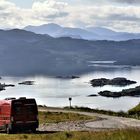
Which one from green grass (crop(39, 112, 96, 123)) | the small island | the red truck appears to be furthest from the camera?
the small island

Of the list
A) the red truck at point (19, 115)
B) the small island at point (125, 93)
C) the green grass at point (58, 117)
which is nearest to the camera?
the red truck at point (19, 115)

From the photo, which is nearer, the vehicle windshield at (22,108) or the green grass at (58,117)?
the vehicle windshield at (22,108)

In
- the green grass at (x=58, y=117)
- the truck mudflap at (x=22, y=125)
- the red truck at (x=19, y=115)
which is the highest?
the red truck at (x=19, y=115)

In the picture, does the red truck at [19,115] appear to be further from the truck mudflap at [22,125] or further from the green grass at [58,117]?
the green grass at [58,117]

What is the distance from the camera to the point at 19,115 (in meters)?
30.2

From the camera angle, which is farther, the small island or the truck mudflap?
the small island

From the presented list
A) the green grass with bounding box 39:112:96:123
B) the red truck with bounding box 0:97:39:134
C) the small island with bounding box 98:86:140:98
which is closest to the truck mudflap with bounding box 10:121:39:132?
the red truck with bounding box 0:97:39:134

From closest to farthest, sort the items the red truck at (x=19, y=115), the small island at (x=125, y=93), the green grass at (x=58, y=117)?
the red truck at (x=19, y=115)
the green grass at (x=58, y=117)
the small island at (x=125, y=93)

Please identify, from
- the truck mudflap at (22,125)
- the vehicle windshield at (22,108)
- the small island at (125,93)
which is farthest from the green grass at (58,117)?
the small island at (125,93)

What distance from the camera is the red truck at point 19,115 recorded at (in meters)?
30.2

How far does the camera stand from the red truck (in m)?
30.2

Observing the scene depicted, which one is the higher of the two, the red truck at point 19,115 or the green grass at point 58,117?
the red truck at point 19,115

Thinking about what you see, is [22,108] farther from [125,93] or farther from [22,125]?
[125,93]

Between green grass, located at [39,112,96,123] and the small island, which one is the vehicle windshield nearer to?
green grass, located at [39,112,96,123]
